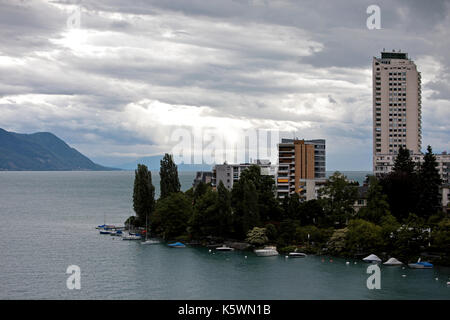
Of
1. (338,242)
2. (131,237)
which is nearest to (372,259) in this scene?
(338,242)

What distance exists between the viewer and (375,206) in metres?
57.7

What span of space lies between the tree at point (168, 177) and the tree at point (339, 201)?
A: 2444cm

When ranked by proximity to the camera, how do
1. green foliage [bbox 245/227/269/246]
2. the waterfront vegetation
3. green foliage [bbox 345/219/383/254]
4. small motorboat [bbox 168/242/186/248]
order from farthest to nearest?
1. small motorboat [bbox 168/242/186/248]
2. green foliage [bbox 245/227/269/246]
3. green foliage [bbox 345/219/383/254]
4. the waterfront vegetation

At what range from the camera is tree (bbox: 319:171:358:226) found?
59.8 m

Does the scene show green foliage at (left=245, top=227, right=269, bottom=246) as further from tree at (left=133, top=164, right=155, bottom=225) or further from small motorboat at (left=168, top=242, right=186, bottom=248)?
tree at (left=133, top=164, right=155, bottom=225)

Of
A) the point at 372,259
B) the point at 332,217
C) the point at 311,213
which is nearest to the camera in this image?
the point at 372,259

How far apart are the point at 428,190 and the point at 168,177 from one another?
118ft

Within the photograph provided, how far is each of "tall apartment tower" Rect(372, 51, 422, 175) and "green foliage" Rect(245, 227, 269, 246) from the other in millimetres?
57444

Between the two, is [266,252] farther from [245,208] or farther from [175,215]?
[175,215]

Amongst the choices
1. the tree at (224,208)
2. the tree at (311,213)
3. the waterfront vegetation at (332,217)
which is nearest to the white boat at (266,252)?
the waterfront vegetation at (332,217)

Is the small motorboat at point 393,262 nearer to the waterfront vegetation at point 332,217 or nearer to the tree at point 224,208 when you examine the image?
the waterfront vegetation at point 332,217

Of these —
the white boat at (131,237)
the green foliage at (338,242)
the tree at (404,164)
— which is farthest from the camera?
the white boat at (131,237)

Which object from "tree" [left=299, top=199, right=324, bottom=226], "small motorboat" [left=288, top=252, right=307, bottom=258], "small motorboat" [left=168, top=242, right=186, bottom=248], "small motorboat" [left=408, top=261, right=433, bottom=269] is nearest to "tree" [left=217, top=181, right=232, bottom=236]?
"small motorboat" [left=168, top=242, right=186, bottom=248]

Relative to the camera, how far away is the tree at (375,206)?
56719mm
